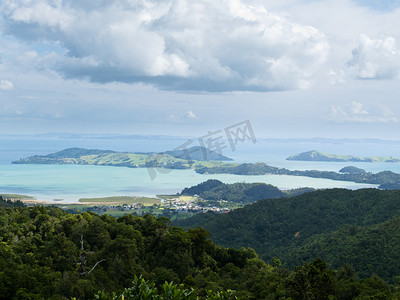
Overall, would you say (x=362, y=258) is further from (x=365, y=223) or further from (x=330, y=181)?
(x=330, y=181)

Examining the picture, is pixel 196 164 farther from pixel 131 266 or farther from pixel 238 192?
pixel 131 266

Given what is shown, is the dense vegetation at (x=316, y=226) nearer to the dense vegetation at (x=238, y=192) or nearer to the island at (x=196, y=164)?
the dense vegetation at (x=238, y=192)

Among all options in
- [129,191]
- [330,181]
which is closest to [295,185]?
[330,181]

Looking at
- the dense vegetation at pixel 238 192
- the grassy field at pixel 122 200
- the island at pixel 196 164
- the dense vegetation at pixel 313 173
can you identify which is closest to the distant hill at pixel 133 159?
the island at pixel 196 164

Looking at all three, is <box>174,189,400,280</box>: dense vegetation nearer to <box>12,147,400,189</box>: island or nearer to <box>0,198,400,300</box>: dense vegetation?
<box>0,198,400,300</box>: dense vegetation

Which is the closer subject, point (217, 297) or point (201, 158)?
point (217, 297)

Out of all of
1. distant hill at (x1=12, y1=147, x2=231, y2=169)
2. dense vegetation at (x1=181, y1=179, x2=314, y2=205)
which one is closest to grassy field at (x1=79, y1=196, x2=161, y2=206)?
dense vegetation at (x1=181, y1=179, x2=314, y2=205)
